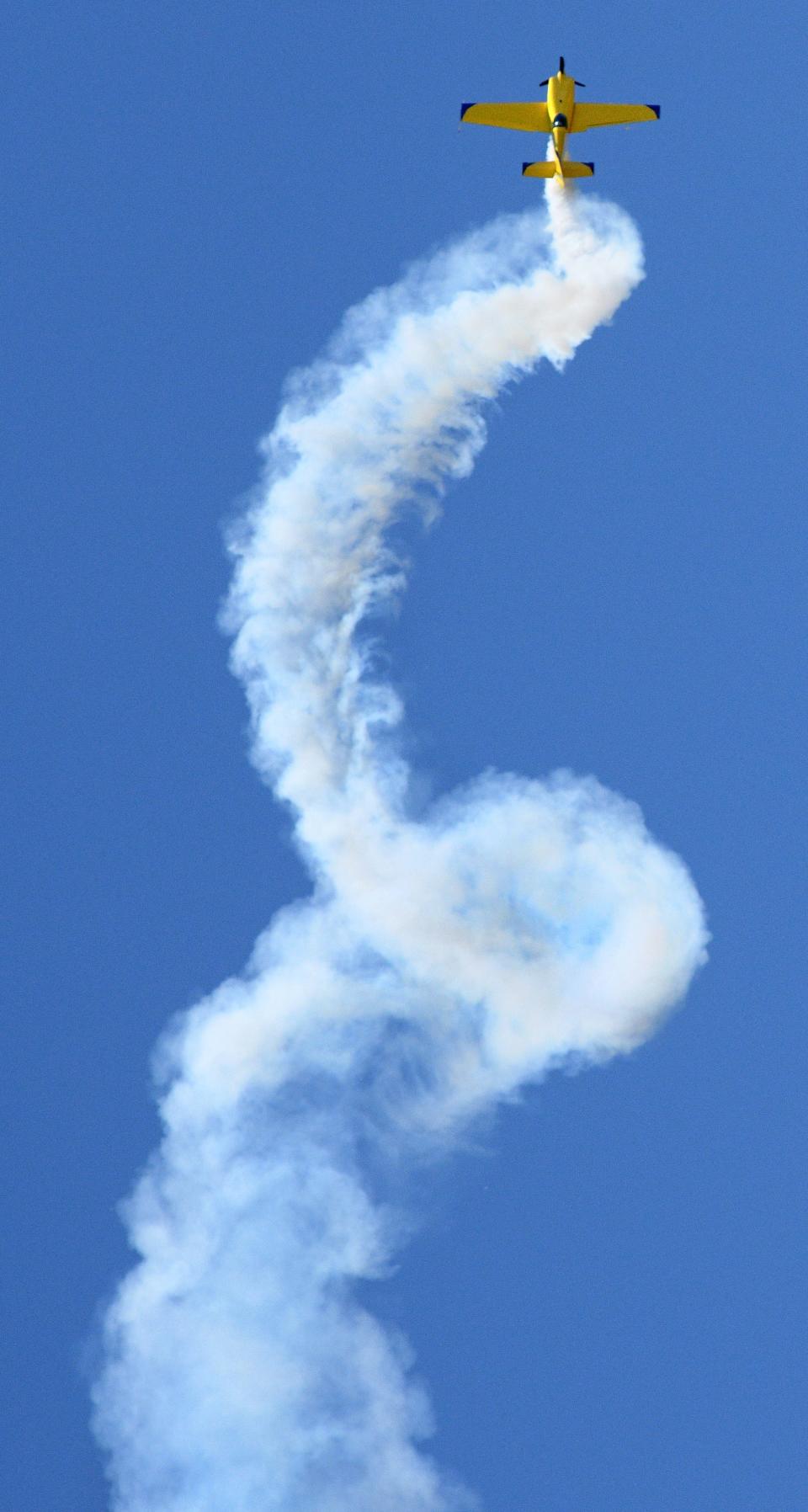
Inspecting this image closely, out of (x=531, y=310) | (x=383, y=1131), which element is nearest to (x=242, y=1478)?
(x=383, y=1131)

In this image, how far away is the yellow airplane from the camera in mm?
75438

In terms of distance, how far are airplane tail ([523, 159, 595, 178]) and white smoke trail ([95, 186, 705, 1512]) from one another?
58cm

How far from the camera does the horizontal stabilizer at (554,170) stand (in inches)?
2982

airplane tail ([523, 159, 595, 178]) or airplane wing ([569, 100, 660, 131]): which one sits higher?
airplane wing ([569, 100, 660, 131])

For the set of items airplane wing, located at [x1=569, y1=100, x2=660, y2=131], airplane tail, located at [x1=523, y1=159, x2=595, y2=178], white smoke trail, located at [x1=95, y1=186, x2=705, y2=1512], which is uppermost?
airplane wing, located at [x1=569, y1=100, x2=660, y2=131]

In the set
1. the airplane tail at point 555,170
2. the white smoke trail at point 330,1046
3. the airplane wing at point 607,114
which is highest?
the airplane wing at point 607,114

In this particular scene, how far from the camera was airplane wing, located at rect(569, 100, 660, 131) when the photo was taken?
7650 centimetres

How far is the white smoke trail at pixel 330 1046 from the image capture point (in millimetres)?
75312

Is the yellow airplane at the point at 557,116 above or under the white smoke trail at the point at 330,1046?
above

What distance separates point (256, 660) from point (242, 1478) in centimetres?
1998

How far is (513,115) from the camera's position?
76.8m

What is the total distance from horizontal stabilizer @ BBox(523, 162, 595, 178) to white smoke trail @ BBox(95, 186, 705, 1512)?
58 centimetres

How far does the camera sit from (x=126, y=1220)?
76125 millimetres

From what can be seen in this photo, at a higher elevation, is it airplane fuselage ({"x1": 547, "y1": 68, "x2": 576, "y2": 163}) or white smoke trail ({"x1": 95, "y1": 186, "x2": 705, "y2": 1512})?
airplane fuselage ({"x1": 547, "y1": 68, "x2": 576, "y2": 163})
